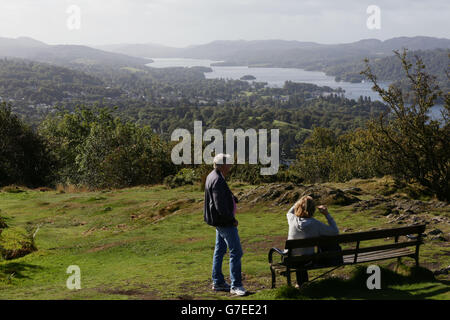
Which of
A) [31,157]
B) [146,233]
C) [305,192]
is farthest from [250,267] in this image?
[31,157]

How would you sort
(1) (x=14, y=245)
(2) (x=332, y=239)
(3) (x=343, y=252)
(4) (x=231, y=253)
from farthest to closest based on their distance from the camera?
(1) (x=14, y=245)
(4) (x=231, y=253)
(3) (x=343, y=252)
(2) (x=332, y=239)

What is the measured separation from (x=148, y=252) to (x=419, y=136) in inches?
457

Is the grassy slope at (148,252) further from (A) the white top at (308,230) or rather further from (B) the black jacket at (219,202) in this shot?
(B) the black jacket at (219,202)

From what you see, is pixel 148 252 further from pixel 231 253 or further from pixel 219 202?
pixel 219 202

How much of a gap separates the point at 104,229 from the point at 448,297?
12372 mm

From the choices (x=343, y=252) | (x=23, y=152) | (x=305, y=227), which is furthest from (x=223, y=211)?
(x=23, y=152)

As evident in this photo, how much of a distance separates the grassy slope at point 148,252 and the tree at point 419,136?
163 inches

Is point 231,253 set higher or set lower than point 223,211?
lower

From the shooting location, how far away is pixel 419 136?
1661 cm

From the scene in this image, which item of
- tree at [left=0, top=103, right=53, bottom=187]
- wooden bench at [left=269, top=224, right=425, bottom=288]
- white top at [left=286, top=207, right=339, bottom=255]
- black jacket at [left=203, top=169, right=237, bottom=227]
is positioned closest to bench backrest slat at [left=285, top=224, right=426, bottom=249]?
wooden bench at [left=269, top=224, right=425, bottom=288]

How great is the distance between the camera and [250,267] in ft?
29.9

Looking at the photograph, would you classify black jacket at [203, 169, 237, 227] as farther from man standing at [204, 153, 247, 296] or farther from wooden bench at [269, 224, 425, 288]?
wooden bench at [269, 224, 425, 288]

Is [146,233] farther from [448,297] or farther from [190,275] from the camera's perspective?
[448,297]

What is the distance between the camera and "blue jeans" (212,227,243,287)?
7.08 metres
